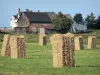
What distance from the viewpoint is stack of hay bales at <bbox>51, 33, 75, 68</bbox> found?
76.9 feet

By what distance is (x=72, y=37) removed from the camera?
23.8 m

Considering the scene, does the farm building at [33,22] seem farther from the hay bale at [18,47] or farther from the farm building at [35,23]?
the hay bale at [18,47]

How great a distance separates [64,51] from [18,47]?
964cm

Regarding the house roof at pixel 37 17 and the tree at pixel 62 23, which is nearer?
the tree at pixel 62 23

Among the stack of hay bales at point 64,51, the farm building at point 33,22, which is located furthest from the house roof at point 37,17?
the stack of hay bales at point 64,51

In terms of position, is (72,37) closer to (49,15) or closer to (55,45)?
(55,45)

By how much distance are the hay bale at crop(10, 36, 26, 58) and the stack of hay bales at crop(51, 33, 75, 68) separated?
29.4 ft

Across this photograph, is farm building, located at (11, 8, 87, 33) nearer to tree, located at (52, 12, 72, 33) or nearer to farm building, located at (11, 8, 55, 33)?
farm building, located at (11, 8, 55, 33)

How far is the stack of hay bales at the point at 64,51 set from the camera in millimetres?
23438

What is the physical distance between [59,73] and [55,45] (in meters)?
3.87

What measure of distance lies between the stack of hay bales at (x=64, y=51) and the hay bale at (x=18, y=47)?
8.97 m

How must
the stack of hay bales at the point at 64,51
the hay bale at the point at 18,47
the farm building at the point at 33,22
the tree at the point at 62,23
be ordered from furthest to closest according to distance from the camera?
the farm building at the point at 33,22 → the tree at the point at 62,23 → the hay bale at the point at 18,47 → the stack of hay bales at the point at 64,51

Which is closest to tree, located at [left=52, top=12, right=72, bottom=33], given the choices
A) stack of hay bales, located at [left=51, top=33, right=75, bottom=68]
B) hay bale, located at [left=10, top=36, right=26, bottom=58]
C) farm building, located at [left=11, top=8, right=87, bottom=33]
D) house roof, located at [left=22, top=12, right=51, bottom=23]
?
farm building, located at [left=11, top=8, right=87, bottom=33]

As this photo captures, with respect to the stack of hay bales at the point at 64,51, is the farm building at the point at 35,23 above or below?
above
